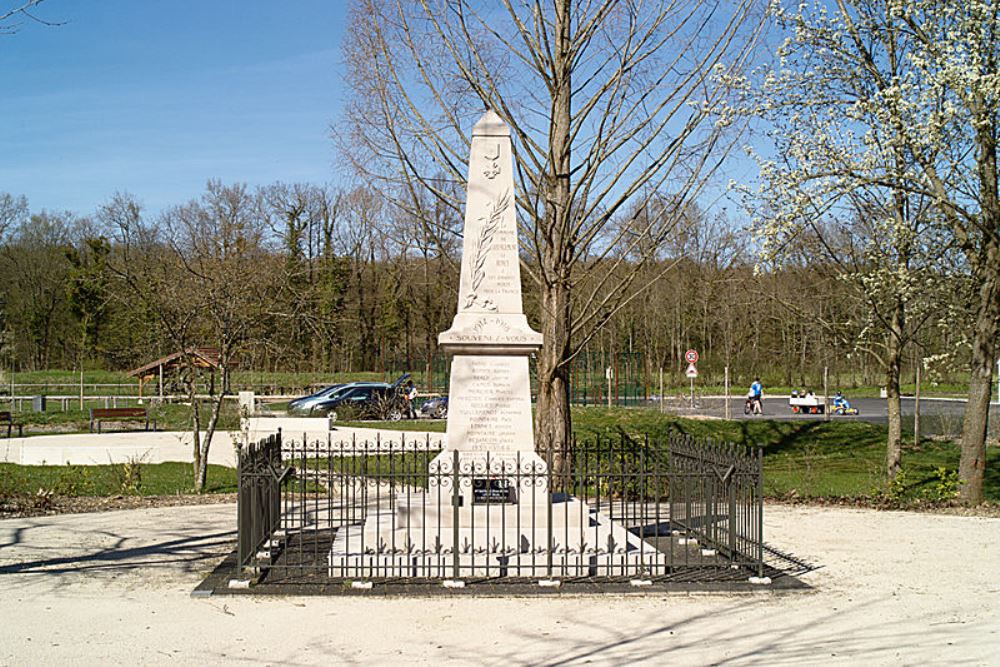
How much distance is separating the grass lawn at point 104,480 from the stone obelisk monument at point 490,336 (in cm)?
776

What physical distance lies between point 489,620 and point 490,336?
341 centimetres

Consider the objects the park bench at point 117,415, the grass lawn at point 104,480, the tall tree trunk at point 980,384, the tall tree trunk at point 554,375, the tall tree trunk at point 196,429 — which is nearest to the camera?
the tall tree trunk at point 554,375

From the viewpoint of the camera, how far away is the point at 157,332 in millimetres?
17344

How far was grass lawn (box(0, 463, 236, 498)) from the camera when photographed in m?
15.7

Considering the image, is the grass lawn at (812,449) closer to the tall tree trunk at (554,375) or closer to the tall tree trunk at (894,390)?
the tall tree trunk at (894,390)

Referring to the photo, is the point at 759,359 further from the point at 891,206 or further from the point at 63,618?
the point at 63,618

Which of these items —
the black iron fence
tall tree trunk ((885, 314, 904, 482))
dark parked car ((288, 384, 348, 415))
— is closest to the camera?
the black iron fence

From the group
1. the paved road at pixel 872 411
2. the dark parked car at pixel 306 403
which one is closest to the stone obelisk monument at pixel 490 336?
the paved road at pixel 872 411

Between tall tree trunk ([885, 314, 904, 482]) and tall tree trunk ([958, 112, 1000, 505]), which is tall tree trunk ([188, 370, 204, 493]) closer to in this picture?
tall tree trunk ([958, 112, 1000, 505])

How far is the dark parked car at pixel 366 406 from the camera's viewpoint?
30750 mm

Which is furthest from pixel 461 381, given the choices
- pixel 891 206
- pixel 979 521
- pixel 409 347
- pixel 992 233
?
pixel 409 347

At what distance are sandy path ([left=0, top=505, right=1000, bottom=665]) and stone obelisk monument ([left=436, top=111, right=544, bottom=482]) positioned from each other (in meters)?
2.33

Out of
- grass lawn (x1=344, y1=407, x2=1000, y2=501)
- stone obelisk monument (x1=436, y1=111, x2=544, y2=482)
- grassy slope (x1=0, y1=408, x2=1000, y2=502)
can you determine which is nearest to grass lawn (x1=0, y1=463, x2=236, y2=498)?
grassy slope (x1=0, y1=408, x2=1000, y2=502)

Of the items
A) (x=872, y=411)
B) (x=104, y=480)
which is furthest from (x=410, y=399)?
(x=872, y=411)
